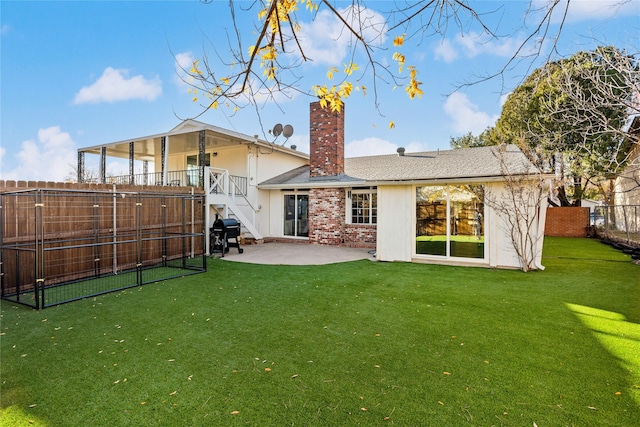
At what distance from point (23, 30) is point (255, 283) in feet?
28.8

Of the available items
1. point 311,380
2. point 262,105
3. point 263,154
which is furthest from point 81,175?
point 311,380

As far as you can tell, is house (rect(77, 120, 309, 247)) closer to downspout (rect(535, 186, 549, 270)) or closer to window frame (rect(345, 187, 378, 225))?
window frame (rect(345, 187, 378, 225))

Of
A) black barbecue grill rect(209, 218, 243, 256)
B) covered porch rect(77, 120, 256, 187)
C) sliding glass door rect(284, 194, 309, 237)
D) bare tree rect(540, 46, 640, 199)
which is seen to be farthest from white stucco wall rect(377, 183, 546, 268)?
covered porch rect(77, 120, 256, 187)

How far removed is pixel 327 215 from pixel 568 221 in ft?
47.0

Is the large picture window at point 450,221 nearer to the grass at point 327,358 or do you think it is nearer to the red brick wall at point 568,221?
the grass at point 327,358

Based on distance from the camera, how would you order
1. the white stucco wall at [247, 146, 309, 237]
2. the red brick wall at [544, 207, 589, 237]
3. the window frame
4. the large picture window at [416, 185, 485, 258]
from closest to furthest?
the large picture window at [416, 185, 485, 258]
the window frame
the white stucco wall at [247, 146, 309, 237]
the red brick wall at [544, 207, 589, 237]

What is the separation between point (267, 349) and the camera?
384cm

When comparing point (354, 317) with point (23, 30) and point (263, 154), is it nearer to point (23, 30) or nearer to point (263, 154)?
Answer: point (23, 30)

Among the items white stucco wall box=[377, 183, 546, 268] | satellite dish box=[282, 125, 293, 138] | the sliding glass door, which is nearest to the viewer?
white stucco wall box=[377, 183, 546, 268]

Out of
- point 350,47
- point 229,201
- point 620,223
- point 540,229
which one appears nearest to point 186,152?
point 229,201

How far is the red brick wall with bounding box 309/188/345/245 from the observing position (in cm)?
1308

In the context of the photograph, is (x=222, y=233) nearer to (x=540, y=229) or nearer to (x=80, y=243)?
(x=80, y=243)

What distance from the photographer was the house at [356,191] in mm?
9234

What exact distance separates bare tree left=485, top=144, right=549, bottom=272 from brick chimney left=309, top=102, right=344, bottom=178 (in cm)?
648
